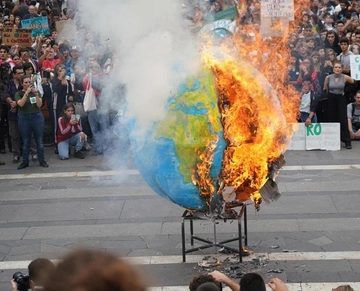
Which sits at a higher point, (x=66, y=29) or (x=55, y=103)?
(x=66, y=29)

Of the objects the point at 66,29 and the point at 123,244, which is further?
the point at 66,29

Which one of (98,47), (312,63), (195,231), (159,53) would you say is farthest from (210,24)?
(312,63)

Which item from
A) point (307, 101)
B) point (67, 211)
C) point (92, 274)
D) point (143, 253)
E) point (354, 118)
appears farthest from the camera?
point (354, 118)

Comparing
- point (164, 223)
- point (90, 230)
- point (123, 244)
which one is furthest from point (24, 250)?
point (164, 223)

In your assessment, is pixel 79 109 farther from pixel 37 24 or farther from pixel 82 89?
pixel 37 24

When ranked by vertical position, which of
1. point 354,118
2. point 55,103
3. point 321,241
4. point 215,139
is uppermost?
point 215,139

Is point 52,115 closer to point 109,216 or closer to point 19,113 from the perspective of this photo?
point 19,113

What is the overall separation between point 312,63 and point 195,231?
5.83 metres

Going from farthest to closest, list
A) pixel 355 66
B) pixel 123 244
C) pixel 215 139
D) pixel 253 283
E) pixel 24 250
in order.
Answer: pixel 355 66 < pixel 123 244 < pixel 24 250 < pixel 215 139 < pixel 253 283

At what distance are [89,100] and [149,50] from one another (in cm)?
575

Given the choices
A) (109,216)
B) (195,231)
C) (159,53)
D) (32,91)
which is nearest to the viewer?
(159,53)

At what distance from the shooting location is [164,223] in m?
9.96

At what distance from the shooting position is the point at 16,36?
54.0 ft

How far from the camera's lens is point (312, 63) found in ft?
46.8
